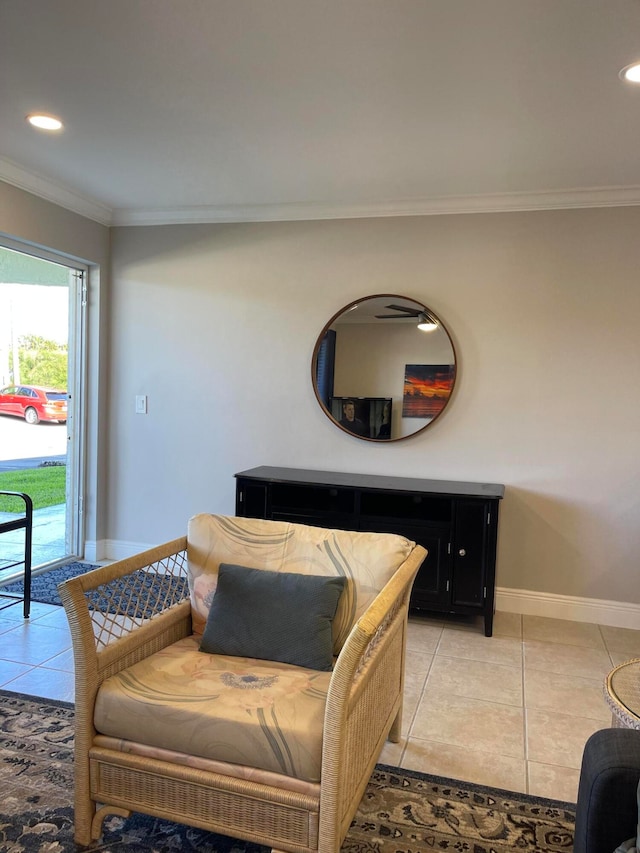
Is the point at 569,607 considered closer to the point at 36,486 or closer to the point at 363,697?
the point at 363,697

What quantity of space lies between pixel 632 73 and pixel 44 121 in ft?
7.97

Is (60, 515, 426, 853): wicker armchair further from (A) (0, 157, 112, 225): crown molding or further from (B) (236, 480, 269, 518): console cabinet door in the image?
(A) (0, 157, 112, 225): crown molding

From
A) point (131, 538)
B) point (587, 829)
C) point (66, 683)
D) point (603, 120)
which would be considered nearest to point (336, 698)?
point (587, 829)

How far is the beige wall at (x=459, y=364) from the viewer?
3.58 metres

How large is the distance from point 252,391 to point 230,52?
7.30 feet

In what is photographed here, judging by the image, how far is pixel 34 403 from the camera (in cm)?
407

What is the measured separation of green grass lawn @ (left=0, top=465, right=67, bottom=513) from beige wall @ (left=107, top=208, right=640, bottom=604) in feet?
1.20

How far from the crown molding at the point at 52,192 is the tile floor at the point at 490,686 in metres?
2.38

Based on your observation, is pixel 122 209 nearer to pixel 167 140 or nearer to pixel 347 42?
pixel 167 140

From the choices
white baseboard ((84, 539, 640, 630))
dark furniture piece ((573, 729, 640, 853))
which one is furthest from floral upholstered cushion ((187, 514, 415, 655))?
white baseboard ((84, 539, 640, 630))

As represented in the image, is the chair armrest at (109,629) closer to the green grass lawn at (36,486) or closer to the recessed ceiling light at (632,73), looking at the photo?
the green grass lawn at (36,486)

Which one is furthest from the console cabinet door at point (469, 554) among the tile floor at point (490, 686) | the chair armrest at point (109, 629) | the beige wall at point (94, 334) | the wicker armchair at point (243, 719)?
the beige wall at point (94, 334)

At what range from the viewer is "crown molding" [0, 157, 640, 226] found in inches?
138

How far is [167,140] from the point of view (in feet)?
9.95
